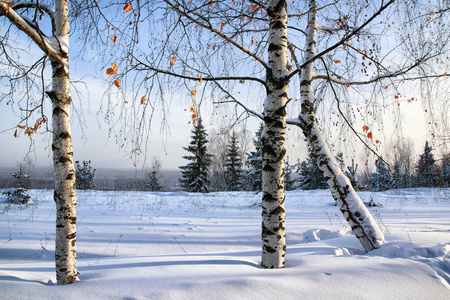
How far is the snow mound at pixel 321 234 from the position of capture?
4684mm

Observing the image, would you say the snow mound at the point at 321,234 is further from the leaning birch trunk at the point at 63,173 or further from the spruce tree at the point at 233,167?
the spruce tree at the point at 233,167

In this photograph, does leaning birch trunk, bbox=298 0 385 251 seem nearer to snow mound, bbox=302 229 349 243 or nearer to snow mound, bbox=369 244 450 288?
snow mound, bbox=369 244 450 288

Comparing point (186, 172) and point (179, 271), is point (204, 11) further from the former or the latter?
point (186, 172)

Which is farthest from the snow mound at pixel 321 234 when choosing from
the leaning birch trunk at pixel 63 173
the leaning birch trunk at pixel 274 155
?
the leaning birch trunk at pixel 63 173

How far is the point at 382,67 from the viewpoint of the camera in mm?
A: 3178

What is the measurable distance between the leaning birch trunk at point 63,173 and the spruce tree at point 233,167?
24921 mm

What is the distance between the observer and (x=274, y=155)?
7.50 ft

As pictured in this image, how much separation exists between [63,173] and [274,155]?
187 centimetres

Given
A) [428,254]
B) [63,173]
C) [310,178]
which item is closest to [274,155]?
[63,173]

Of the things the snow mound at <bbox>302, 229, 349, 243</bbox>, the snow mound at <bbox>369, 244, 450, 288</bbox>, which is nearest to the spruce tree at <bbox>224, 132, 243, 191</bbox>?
the snow mound at <bbox>302, 229, 349, 243</bbox>

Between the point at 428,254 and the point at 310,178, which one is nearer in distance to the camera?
the point at 428,254

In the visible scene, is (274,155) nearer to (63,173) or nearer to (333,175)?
(333,175)

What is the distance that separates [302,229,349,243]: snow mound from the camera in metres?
4.68

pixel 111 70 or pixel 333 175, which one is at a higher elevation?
pixel 111 70
